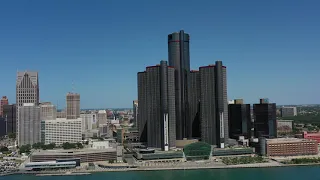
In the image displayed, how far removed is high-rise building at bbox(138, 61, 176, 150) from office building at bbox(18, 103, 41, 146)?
79.7 ft

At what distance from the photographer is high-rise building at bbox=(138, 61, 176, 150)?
51500mm

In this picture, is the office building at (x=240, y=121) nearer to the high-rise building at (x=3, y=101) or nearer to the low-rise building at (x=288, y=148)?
the low-rise building at (x=288, y=148)

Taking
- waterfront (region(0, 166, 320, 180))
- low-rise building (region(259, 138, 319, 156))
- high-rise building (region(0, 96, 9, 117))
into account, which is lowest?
waterfront (region(0, 166, 320, 180))

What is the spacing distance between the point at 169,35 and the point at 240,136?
69.4ft

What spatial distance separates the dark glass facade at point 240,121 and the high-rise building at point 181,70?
906 centimetres

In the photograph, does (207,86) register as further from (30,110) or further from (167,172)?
(30,110)

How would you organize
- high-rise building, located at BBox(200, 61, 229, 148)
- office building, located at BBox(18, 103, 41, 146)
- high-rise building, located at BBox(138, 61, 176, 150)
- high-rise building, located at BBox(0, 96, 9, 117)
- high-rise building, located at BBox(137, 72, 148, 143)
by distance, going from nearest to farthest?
high-rise building, located at BBox(138, 61, 176, 150) < high-rise building, located at BBox(200, 61, 229, 148) < high-rise building, located at BBox(137, 72, 148, 143) < office building, located at BBox(18, 103, 41, 146) < high-rise building, located at BBox(0, 96, 9, 117)

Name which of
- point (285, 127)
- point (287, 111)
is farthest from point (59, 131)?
point (287, 111)

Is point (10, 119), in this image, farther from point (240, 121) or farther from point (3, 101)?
point (240, 121)

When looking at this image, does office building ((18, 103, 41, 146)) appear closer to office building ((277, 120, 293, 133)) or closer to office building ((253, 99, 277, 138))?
office building ((253, 99, 277, 138))

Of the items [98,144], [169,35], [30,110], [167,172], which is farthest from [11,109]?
[167,172]

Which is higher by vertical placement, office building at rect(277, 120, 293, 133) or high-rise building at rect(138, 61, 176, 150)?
high-rise building at rect(138, 61, 176, 150)

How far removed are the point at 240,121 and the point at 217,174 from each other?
24.9 m

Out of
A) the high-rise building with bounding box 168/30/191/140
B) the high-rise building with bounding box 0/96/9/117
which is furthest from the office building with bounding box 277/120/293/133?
the high-rise building with bounding box 0/96/9/117
